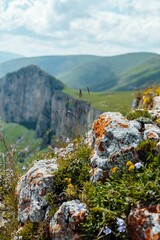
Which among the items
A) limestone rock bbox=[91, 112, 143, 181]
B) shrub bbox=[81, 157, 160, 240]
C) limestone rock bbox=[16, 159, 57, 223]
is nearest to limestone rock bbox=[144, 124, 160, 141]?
limestone rock bbox=[91, 112, 143, 181]

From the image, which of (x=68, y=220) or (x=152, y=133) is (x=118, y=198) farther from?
(x=152, y=133)

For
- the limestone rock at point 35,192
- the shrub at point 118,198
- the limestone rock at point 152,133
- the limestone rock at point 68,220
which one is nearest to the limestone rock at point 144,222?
the shrub at point 118,198

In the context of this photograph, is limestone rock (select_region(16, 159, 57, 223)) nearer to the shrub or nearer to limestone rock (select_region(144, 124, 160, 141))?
the shrub

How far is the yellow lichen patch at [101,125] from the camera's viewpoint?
7194 mm

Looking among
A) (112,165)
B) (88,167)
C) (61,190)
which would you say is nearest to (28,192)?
(61,190)

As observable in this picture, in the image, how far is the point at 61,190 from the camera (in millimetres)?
6883

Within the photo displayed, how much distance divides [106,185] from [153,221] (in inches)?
48.1

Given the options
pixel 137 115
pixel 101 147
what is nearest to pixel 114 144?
pixel 101 147

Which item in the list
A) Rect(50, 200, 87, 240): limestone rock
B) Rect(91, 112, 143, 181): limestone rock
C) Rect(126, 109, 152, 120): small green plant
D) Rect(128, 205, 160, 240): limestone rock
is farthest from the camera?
Rect(126, 109, 152, 120): small green plant

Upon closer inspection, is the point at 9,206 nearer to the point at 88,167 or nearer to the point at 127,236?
the point at 88,167

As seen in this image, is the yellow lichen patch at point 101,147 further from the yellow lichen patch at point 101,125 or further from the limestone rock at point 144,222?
the limestone rock at point 144,222

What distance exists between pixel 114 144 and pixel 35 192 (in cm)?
199

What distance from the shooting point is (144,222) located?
496 cm

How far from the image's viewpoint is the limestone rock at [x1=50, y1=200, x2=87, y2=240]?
5.75 m
